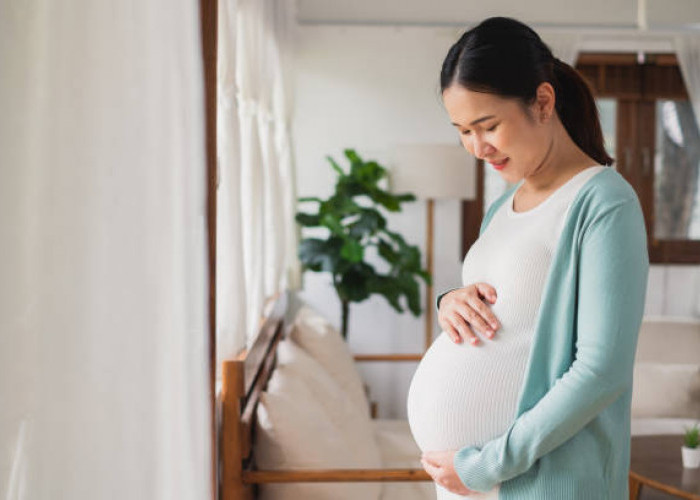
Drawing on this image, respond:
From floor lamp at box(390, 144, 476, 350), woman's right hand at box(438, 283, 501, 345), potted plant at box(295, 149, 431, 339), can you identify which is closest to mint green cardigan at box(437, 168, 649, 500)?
woman's right hand at box(438, 283, 501, 345)

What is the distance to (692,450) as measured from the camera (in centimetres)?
279

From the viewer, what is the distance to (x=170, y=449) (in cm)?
124

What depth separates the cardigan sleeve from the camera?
109cm

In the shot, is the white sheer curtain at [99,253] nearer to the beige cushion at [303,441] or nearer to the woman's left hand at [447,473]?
the woman's left hand at [447,473]

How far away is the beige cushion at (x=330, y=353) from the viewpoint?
344 cm

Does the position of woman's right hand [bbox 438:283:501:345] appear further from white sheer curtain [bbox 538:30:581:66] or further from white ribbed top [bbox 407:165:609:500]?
white sheer curtain [bbox 538:30:581:66]

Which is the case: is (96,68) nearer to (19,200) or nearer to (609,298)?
(19,200)

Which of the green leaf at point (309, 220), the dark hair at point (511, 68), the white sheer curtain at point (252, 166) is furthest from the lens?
the green leaf at point (309, 220)

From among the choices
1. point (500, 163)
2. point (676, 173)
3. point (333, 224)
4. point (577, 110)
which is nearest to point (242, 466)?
point (500, 163)

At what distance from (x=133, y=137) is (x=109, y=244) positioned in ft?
0.54

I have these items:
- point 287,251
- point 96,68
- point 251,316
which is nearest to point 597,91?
point 287,251

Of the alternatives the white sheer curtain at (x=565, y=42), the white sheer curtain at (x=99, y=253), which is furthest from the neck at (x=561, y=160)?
the white sheer curtain at (x=565, y=42)

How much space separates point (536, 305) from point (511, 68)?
370 mm

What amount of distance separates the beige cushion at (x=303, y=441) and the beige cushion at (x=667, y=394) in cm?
193
